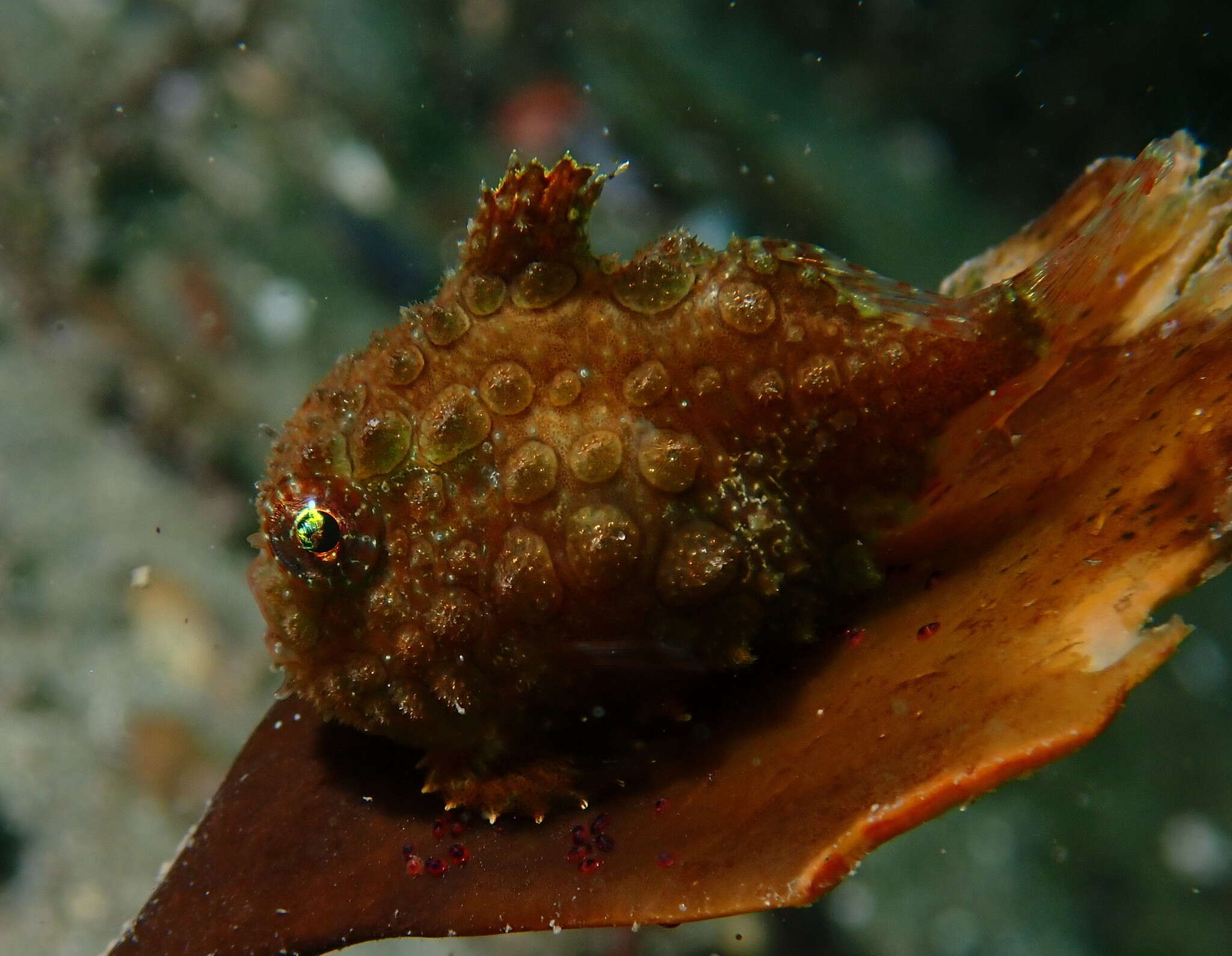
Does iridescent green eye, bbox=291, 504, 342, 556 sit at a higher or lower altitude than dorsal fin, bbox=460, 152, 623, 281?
lower

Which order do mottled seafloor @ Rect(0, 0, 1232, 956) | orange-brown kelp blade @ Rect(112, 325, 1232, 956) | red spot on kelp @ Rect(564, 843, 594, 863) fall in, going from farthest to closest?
1. mottled seafloor @ Rect(0, 0, 1232, 956)
2. red spot on kelp @ Rect(564, 843, 594, 863)
3. orange-brown kelp blade @ Rect(112, 325, 1232, 956)

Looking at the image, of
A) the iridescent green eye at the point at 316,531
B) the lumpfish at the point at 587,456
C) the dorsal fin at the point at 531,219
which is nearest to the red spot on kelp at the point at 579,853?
the lumpfish at the point at 587,456

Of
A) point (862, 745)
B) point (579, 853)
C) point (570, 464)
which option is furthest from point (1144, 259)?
point (579, 853)

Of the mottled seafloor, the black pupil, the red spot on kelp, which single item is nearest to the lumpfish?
the black pupil

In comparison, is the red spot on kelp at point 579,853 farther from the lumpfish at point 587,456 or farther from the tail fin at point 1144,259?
the tail fin at point 1144,259

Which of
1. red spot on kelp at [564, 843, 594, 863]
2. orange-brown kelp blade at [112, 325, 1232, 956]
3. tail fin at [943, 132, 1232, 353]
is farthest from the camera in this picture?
tail fin at [943, 132, 1232, 353]

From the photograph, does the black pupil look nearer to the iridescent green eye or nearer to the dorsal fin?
the iridescent green eye
